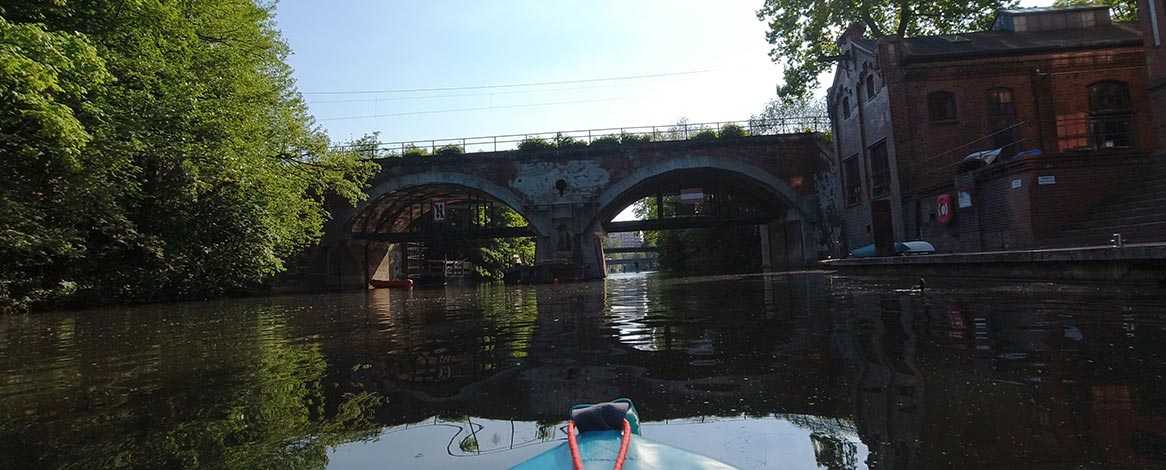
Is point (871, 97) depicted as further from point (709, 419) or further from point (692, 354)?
point (709, 419)

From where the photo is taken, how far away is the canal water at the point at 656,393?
224 cm

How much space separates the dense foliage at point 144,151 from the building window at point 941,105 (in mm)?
22281

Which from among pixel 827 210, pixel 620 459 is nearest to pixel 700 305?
pixel 620 459

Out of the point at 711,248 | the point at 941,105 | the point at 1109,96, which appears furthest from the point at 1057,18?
the point at 711,248

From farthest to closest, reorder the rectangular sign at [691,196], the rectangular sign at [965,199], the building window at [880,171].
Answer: the rectangular sign at [691,196] → the building window at [880,171] → the rectangular sign at [965,199]

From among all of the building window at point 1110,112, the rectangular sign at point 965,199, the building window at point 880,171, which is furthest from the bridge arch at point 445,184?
the building window at point 1110,112

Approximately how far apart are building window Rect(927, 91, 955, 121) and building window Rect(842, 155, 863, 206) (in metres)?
3.68

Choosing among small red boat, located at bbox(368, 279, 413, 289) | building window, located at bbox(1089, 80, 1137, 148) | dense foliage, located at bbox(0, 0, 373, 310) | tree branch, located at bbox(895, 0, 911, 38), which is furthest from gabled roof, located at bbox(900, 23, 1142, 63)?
small red boat, located at bbox(368, 279, 413, 289)

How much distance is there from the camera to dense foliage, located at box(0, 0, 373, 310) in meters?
10.5

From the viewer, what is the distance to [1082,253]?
8.84 meters

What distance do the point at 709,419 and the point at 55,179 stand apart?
15816 millimetres

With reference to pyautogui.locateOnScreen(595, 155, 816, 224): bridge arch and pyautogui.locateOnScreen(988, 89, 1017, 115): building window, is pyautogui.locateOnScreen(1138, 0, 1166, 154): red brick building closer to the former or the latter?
pyautogui.locateOnScreen(988, 89, 1017, 115): building window

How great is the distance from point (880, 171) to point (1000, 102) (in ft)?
14.4

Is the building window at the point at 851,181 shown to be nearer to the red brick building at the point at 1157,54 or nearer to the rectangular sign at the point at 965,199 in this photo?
the rectangular sign at the point at 965,199
